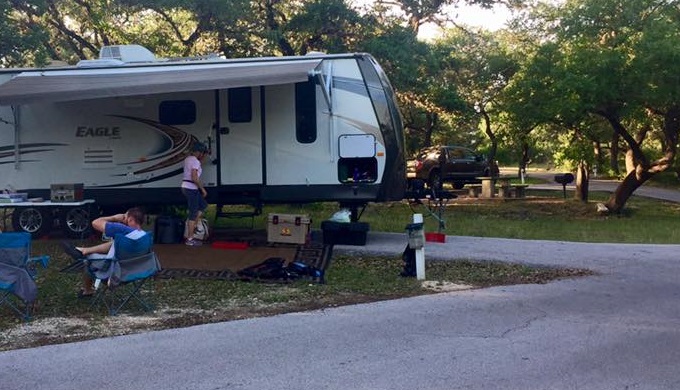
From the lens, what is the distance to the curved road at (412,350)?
582 cm

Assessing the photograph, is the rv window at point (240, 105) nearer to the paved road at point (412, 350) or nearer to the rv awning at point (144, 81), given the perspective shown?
the rv awning at point (144, 81)

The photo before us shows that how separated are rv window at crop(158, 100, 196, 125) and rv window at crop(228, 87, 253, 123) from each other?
682 mm

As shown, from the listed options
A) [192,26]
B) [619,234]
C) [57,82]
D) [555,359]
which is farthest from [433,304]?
[192,26]

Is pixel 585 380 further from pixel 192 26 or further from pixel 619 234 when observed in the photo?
pixel 192 26

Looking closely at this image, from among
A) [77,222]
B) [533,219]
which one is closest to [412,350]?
[77,222]

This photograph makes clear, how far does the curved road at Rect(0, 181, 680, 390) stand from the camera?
5.82m

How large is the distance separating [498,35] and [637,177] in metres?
8.88

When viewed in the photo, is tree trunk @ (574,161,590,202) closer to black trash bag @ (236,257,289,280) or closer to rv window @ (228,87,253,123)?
rv window @ (228,87,253,123)

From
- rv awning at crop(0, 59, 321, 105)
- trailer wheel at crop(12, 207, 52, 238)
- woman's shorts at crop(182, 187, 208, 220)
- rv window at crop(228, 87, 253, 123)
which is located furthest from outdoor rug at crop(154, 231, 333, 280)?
trailer wheel at crop(12, 207, 52, 238)

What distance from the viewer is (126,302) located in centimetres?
828

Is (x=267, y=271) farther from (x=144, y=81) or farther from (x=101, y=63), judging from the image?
(x=101, y=63)

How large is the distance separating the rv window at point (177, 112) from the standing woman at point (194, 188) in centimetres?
69

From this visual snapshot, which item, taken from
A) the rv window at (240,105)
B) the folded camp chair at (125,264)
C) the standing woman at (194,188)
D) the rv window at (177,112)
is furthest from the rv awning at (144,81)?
the folded camp chair at (125,264)

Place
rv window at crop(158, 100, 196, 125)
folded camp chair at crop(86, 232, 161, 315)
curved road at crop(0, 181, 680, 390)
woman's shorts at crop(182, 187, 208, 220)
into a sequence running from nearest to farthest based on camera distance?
curved road at crop(0, 181, 680, 390) → folded camp chair at crop(86, 232, 161, 315) → woman's shorts at crop(182, 187, 208, 220) → rv window at crop(158, 100, 196, 125)
